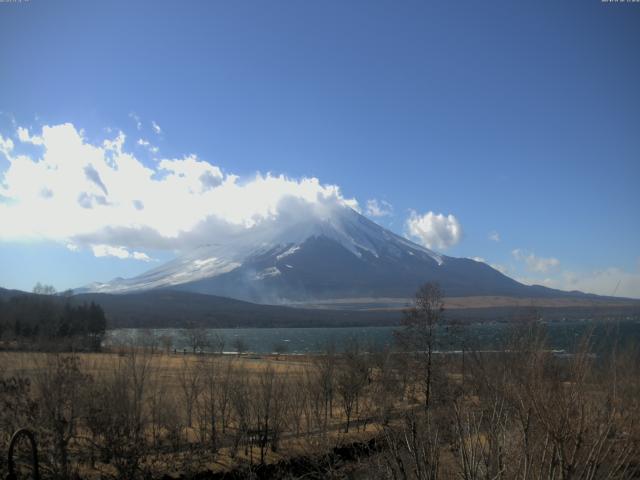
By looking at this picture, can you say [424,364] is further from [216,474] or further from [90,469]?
[90,469]

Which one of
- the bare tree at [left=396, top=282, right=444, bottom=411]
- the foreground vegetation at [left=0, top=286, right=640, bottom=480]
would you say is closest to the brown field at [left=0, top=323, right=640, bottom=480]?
the foreground vegetation at [left=0, top=286, right=640, bottom=480]

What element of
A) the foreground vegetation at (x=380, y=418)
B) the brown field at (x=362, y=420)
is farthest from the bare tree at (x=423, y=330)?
the brown field at (x=362, y=420)

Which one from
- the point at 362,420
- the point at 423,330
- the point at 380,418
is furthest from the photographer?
the point at 423,330

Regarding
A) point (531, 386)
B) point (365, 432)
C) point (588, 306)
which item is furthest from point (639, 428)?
point (365, 432)

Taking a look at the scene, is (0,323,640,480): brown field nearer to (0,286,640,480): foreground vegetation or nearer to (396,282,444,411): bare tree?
(0,286,640,480): foreground vegetation

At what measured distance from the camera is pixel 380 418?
1120 inches

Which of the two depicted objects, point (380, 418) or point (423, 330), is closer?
point (380, 418)

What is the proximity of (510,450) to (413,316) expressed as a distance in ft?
97.5

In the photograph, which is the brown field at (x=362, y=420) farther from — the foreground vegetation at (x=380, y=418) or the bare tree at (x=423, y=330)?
the bare tree at (x=423, y=330)

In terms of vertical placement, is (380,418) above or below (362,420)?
above

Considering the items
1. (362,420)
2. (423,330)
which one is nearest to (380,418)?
(362,420)

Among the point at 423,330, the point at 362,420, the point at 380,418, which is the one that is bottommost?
the point at 362,420

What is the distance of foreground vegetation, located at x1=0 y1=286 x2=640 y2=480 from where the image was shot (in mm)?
6133

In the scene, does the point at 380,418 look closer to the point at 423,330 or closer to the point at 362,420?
the point at 362,420
